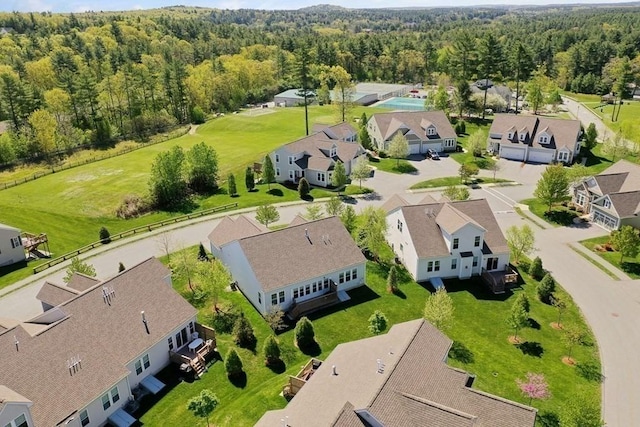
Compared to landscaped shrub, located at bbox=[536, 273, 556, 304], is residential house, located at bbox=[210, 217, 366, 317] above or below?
above

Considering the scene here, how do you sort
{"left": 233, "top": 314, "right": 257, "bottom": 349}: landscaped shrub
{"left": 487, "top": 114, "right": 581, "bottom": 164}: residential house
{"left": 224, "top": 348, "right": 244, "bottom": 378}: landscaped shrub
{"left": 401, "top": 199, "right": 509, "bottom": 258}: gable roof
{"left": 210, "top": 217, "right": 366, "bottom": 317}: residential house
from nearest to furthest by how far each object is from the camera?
1. {"left": 224, "top": 348, "right": 244, "bottom": 378}: landscaped shrub
2. {"left": 233, "top": 314, "right": 257, "bottom": 349}: landscaped shrub
3. {"left": 210, "top": 217, "right": 366, "bottom": 317}: residential house
4. {"left": 401, "top": 199, "right": 509, "bottom": 258}: gable roof
5. {"left": 487, "top": 114, "right": 581, "bottom": 164}: residential house

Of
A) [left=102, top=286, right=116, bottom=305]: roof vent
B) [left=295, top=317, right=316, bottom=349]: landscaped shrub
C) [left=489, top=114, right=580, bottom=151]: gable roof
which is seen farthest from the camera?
[left=489, top=114, right=580, bottom=151]: gable roof

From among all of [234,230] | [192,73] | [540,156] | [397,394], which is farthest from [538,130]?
[192,73]

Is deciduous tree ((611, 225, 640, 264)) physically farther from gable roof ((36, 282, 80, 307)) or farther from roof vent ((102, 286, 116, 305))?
gable roof ((36, 282, 80, 307))

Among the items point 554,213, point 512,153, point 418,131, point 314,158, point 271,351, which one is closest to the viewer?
point 271,351

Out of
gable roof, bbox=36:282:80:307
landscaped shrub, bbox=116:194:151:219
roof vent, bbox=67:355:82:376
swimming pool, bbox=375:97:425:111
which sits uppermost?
gable roof, bbox=36:282:80:307

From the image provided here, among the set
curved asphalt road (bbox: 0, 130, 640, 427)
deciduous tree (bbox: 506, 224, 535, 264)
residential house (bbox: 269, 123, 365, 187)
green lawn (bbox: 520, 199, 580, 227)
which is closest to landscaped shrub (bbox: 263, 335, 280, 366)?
curved asphalt road (bbox: 0, 130, 640, 427)

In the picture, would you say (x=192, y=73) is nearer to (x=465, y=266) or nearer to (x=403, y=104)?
(x=403, y=104)

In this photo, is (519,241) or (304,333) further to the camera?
(519,241)
